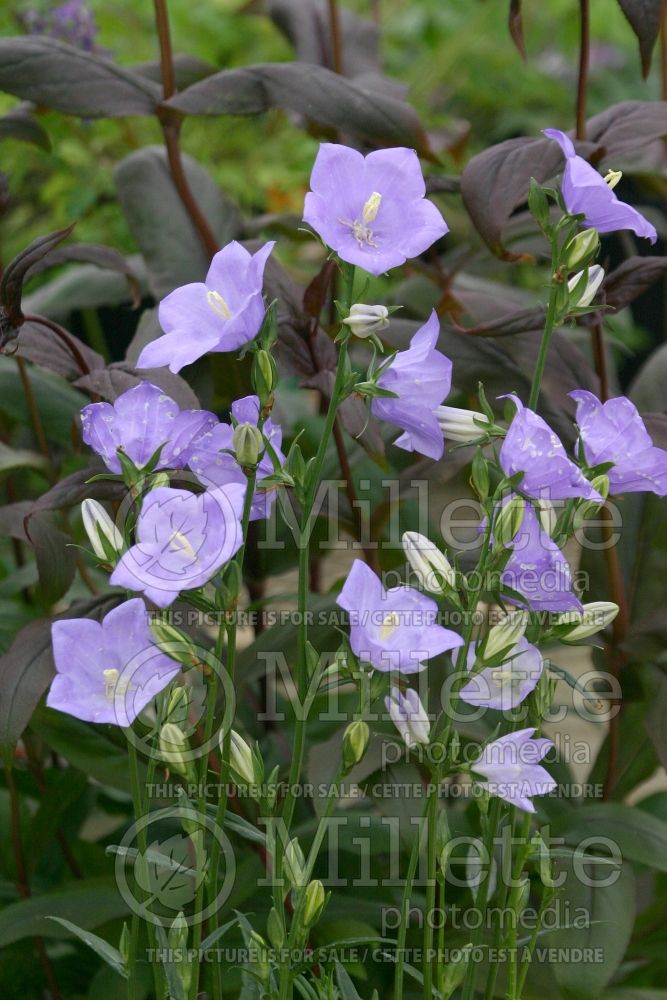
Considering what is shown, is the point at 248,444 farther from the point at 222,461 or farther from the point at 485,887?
the point at 485,887

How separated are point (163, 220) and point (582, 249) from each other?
1.83 ft

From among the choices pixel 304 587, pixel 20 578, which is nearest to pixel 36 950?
pixel 20 578

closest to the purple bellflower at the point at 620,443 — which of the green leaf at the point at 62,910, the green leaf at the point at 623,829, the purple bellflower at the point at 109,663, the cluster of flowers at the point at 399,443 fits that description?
the cluster of flowers at the point at 399,443

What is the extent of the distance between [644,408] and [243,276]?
0.59 metres

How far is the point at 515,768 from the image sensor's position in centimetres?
51

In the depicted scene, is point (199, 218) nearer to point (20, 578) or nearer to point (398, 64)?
point (20, 578)

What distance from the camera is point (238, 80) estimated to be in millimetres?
866

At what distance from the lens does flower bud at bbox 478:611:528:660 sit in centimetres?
50

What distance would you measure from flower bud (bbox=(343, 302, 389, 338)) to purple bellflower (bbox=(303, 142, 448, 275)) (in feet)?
0.07

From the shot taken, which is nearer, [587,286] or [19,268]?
[587,286]

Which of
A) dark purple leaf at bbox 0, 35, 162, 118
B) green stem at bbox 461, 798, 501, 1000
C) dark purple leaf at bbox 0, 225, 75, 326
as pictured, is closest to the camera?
green stem at bbox 461, 798, 501, 1000

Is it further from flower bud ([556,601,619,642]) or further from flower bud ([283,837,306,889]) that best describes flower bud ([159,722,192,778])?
flower bud ([556,601,619,642])

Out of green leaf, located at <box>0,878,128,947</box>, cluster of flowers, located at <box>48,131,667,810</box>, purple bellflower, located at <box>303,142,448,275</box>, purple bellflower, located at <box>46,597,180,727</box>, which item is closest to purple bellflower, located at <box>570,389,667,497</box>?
cluster of flowers, located at <box>48,131,667,810</box>

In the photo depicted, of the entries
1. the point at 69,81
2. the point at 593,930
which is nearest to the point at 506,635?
the point at 593,930
